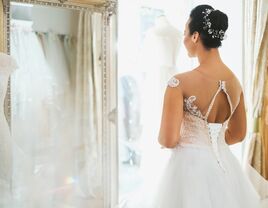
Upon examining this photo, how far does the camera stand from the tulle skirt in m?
1.50

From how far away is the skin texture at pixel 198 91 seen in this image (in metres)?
1.49

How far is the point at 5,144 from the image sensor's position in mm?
1589

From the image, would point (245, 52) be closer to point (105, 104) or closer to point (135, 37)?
point (135, 37)

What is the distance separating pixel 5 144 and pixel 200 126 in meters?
0.87

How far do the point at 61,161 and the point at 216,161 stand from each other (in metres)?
0.76

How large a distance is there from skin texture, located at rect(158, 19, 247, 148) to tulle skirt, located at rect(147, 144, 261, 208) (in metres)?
0.10

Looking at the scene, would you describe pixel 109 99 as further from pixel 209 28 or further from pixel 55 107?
pixel 209 28

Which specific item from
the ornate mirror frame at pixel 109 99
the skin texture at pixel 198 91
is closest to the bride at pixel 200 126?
the skin texture at pixel 198 91

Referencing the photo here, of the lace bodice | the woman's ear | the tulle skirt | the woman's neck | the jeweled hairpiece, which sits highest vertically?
the jeweled hairpiece

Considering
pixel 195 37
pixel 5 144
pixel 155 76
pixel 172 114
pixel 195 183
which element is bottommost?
pixel 195 183

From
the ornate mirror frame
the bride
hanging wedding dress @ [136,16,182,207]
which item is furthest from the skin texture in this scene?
hanging wedding dress @ [136,16,182,207]

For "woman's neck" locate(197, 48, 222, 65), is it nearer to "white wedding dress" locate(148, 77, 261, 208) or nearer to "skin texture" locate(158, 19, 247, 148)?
"skin texture" locate(158, 19, 247, 148)

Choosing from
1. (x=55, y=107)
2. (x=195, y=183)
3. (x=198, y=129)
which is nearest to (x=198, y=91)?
(x=198, y=129)

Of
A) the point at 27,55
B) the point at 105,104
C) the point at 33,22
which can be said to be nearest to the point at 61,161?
the point at 105,104
